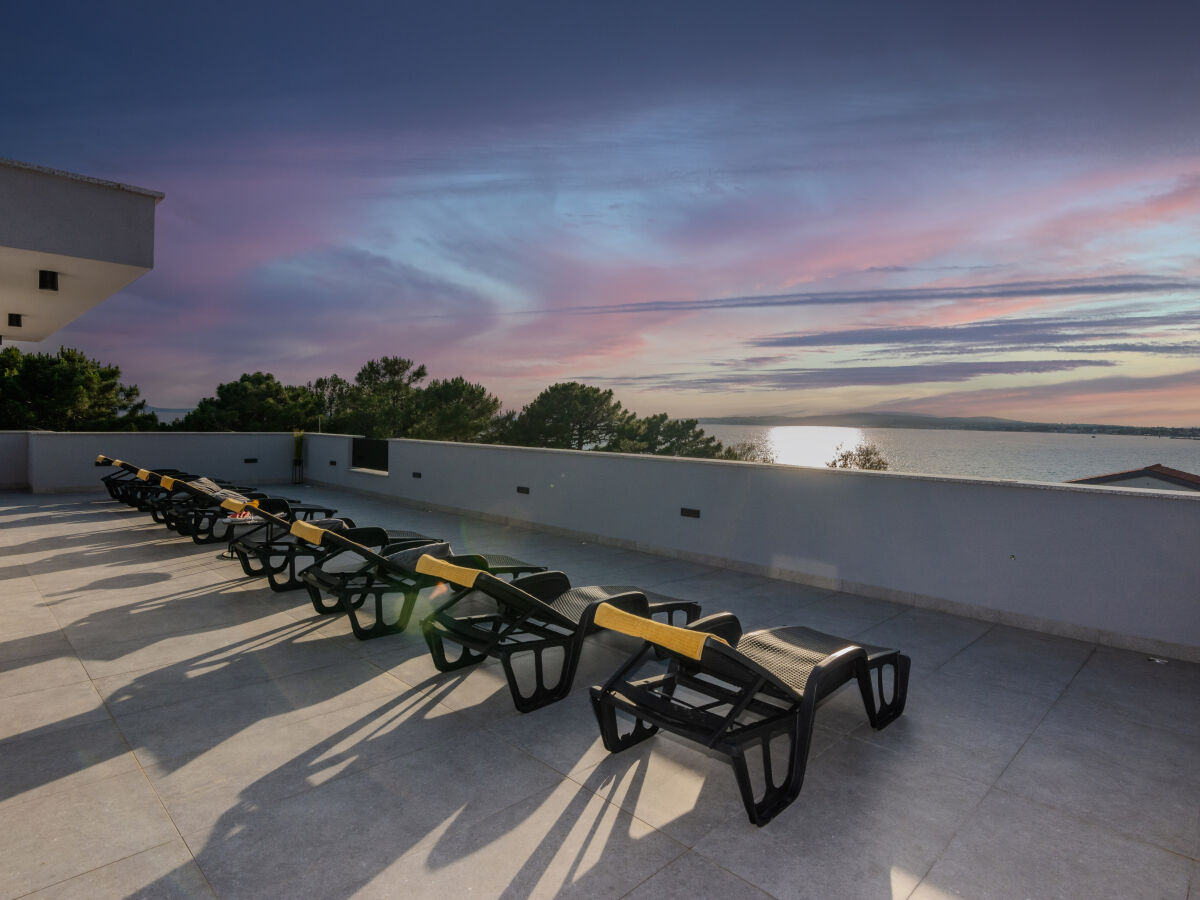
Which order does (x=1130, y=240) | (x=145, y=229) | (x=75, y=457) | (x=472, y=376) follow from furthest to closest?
(x=472, y=376)
(x=75, y=457)
(x=1130, y=240)
(x=145, y=229)

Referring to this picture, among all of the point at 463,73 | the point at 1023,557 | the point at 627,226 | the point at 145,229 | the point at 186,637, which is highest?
the point at 463,73

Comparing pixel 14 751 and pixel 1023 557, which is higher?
pixel 1023 557

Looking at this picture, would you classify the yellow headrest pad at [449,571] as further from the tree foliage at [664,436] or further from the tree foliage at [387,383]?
the tree foliage at [387,383]

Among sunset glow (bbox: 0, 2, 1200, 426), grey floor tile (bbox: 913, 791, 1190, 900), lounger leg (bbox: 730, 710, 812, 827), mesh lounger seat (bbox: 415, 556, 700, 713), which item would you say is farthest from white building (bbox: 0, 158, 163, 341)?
grey floor tile (bbox: 913, 791, 1190, 900)

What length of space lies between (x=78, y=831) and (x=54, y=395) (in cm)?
3260

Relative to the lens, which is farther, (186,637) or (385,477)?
(385,477)

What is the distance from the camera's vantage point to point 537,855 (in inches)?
83.4

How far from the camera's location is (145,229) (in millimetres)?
7664

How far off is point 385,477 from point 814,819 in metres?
11.1

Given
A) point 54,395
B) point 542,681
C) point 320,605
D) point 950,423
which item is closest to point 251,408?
point 54,395

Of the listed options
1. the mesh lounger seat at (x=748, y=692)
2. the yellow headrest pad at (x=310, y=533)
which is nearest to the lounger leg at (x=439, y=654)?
the yellow headrest pad at (x=310, y=533)

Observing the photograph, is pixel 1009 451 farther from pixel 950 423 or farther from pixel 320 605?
pixel 320 605

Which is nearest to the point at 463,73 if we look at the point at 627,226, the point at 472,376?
the point at 627,226

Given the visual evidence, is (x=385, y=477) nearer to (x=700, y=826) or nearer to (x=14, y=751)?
(x=14, y=751)
